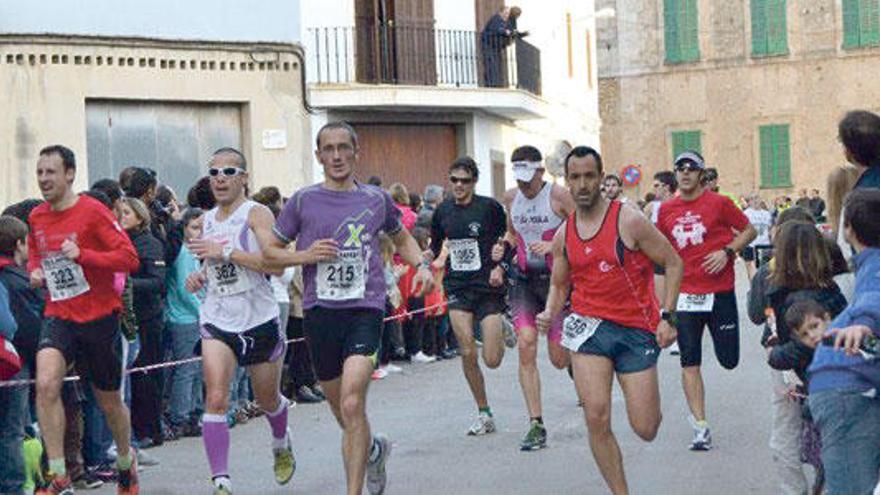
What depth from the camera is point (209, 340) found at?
1168 centimetres

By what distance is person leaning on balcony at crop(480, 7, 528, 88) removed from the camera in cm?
3416

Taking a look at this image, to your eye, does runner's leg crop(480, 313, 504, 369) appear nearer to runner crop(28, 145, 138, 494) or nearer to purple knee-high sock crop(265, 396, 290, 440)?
purple knee-high sock crop(265, 396, 290, 440)

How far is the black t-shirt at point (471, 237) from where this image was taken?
15.2m

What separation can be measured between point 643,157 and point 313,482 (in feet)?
163

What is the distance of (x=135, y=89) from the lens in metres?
27.3

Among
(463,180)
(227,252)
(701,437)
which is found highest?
(463,180)

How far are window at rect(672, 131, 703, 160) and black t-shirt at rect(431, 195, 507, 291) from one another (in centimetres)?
4587

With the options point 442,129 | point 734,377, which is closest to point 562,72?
point 442,129

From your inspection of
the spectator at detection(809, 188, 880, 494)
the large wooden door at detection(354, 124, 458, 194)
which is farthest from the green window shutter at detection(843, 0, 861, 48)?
the spectator at detection(809, 188, 880, 494)

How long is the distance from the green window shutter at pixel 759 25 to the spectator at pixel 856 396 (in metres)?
→ 51.8

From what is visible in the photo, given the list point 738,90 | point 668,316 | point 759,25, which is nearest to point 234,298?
point 668,316

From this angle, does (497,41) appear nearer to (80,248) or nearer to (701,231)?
(701,231)

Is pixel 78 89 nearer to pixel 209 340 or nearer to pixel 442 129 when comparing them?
pixel 442 129

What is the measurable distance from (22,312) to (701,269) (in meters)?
4.75
